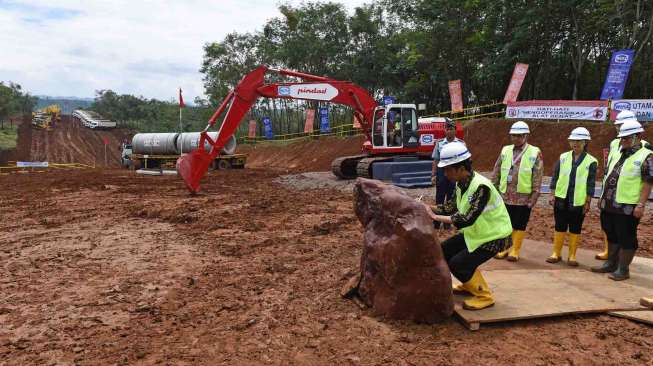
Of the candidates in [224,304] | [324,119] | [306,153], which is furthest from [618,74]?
[324,119]

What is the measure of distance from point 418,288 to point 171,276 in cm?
325

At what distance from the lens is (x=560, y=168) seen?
5492 mm

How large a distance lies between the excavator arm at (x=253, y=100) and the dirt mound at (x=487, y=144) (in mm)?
7467

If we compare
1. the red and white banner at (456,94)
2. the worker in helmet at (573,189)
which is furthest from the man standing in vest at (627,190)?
the red and white banner at (456,94)

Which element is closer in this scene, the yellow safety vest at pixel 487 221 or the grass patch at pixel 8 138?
the yellow safety vest at pixel 487 221

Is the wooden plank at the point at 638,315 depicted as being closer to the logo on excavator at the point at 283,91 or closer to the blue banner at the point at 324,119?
the logo on excavator at the point at 283,91

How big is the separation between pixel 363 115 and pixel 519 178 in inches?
365

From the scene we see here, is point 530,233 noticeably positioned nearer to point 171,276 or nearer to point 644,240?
point 644,240

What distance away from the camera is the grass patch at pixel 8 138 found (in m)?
36.2

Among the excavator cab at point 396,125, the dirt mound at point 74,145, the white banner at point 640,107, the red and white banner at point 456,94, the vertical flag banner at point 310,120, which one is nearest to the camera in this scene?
the excavator cab at point 396,125

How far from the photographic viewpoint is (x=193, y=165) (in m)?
12.3

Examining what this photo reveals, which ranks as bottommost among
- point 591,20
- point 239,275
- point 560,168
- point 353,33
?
point 239,275

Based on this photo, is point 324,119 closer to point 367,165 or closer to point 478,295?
point 367,165

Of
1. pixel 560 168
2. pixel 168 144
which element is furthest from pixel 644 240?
pixel 168 144
